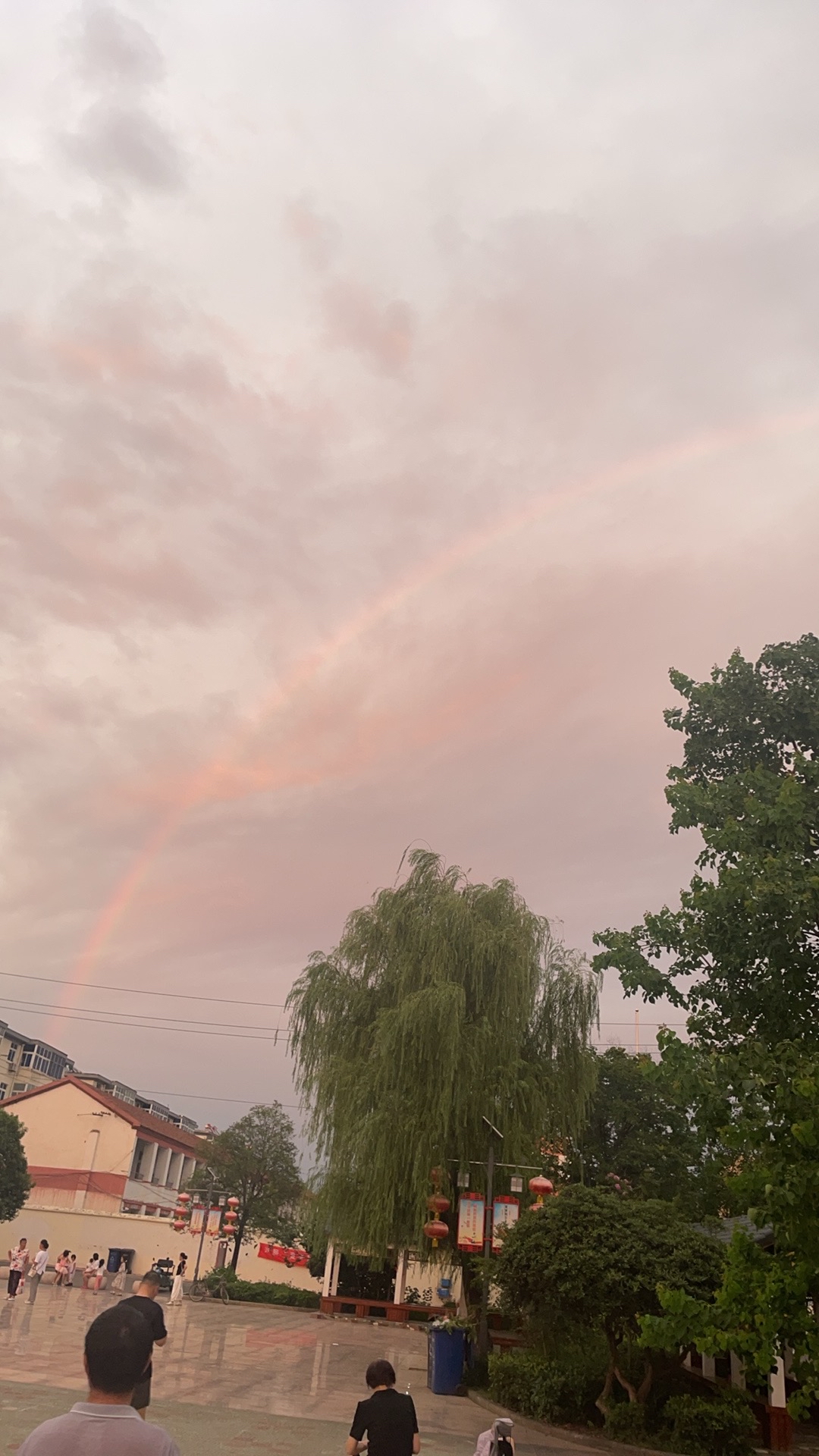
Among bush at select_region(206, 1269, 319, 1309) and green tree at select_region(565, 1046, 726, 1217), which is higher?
green tree at select_region(565, 1046, 726, 1217)

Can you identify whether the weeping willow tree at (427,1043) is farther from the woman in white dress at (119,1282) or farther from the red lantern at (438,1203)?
the woman in white dress at (119,1282)

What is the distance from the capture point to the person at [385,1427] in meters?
5.39

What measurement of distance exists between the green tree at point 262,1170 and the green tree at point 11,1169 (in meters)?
8.40

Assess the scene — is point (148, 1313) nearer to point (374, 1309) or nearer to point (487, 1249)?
point (487, 1249)

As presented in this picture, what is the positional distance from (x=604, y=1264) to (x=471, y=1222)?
236 inches

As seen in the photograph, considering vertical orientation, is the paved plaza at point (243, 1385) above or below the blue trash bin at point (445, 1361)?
below

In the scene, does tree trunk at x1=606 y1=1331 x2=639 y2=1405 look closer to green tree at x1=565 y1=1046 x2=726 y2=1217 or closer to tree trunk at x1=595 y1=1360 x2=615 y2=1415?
tree trunk at x1=595 y1=1360 x2=615 y2=1415

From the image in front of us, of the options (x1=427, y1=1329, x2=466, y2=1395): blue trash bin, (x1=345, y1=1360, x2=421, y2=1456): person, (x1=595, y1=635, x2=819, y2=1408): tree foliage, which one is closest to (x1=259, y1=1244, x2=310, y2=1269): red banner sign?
(x1=427, y1=1329, x2=466, y2=1395): blue trash bin

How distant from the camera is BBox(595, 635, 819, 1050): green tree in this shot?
427 inches

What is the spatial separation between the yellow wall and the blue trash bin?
1520 inches

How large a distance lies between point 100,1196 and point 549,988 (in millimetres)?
36886

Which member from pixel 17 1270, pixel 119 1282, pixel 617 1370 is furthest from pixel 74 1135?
pixel 617 1370

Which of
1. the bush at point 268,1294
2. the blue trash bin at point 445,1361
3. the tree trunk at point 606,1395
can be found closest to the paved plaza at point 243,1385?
the blue trash bin at point 445,1361

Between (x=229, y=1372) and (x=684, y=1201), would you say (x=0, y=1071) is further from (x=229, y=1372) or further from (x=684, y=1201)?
(x=229, y=1372)
